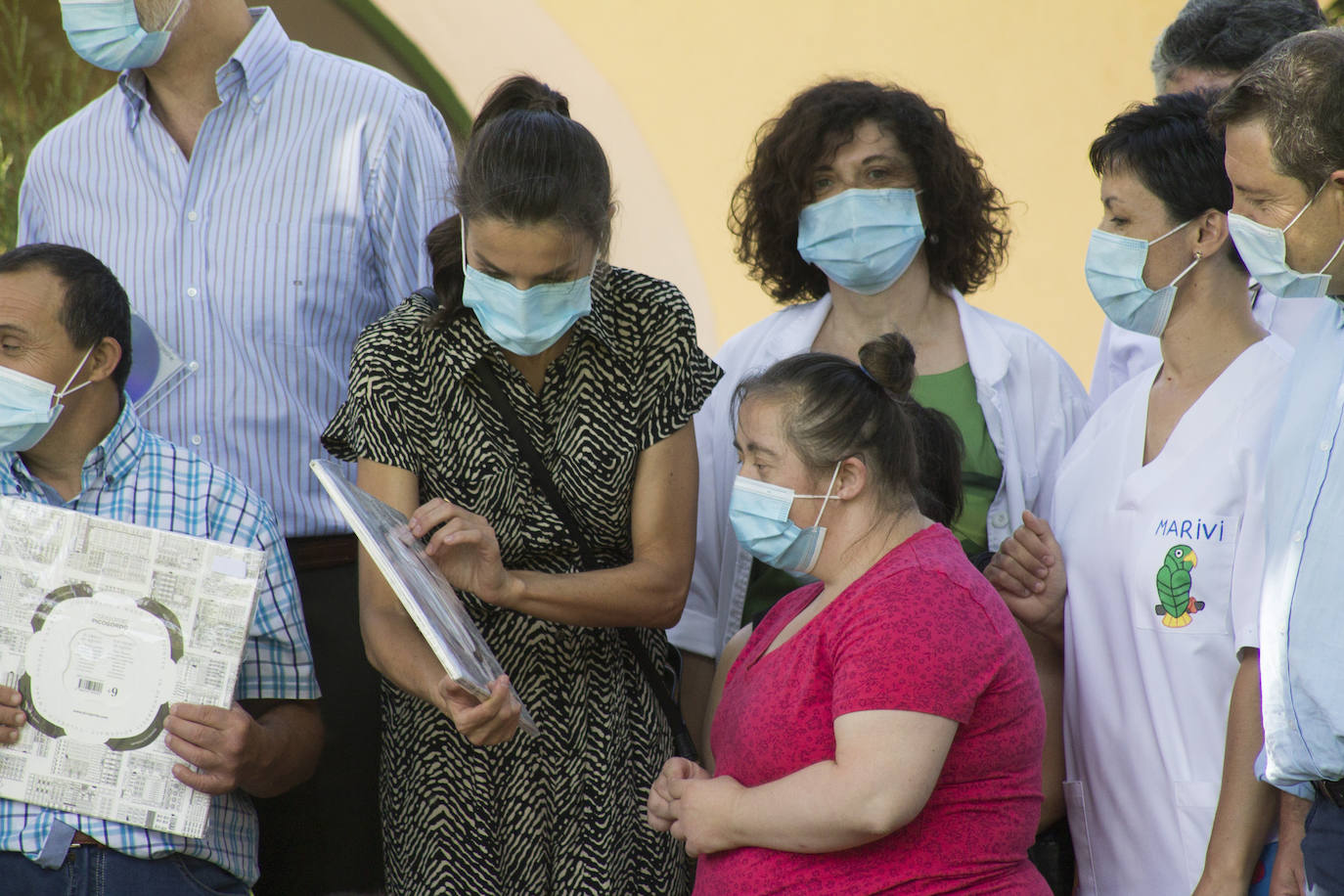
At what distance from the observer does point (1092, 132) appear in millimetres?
5383

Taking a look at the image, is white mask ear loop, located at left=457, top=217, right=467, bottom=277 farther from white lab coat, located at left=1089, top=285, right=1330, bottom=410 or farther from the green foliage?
the green foliage

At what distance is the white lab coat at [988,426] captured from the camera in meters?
3.27

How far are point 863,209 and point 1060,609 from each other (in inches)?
40.8

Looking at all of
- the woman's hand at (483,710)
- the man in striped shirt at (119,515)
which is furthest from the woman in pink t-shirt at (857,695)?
the man in striped shirt at (119,515)

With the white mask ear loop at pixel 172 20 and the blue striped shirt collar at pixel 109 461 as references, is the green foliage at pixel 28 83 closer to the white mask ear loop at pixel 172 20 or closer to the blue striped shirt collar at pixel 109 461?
the white mask ear loop at pixel 172 20

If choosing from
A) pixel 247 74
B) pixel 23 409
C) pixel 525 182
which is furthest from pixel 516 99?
pixel 23 409

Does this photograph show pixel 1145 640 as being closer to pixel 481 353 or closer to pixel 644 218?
pixel 481 353

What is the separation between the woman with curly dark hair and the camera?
3268 mm

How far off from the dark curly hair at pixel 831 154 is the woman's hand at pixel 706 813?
1.56 m

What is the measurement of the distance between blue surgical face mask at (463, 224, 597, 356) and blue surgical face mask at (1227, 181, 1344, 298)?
115 centimetres

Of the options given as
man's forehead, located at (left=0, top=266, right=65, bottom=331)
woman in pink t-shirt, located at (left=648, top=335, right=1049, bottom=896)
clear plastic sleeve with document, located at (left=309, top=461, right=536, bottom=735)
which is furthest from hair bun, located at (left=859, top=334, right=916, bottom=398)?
man's forehead, located at (left=0, top=266, right=65, bottom=331)

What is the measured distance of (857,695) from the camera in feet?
7.14

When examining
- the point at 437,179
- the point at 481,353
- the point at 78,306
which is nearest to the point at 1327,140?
the point at 481,353

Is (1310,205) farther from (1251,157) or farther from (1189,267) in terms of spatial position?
(1189,267)
